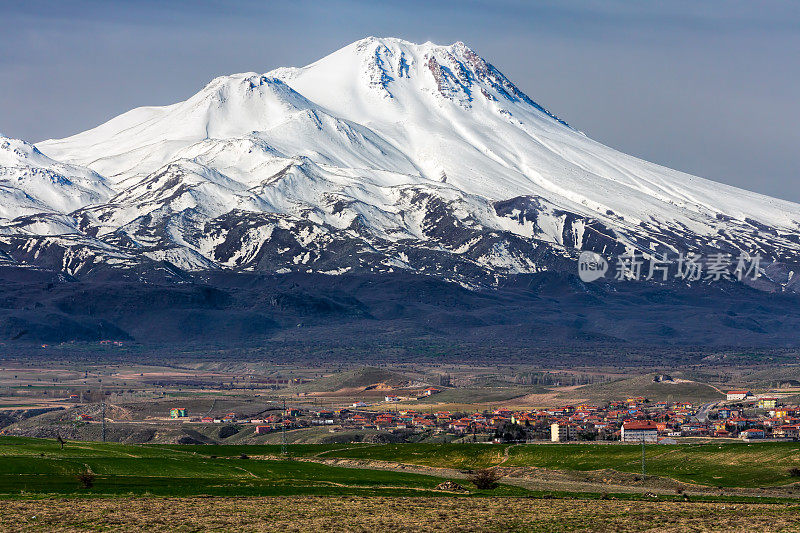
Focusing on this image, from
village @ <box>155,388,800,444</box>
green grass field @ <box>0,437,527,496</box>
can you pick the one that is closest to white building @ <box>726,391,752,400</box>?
village @ <box>155,388,800,444</box>

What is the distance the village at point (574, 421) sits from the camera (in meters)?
114

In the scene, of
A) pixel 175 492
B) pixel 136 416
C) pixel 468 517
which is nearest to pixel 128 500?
pixel 175 492

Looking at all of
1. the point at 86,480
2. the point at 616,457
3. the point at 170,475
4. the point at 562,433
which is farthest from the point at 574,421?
the point at 86,480

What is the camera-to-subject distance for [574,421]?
136625 mm

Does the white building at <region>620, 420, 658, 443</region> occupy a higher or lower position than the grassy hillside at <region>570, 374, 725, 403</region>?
lower

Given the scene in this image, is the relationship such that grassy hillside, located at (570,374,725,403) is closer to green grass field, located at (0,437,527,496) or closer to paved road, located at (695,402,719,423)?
paved road, located at (695,402,719,423)

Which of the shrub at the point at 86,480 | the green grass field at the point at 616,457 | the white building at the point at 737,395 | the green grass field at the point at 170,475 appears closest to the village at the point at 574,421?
the white building at the point at 737,395

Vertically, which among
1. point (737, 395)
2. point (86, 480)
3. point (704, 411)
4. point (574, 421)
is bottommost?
point (86, 480)

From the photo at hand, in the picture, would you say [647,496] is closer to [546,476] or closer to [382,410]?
[546,476]

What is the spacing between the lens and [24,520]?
47.7 metres

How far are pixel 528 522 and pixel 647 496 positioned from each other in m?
16.0

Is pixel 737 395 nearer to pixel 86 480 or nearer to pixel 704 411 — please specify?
pixel 704 411

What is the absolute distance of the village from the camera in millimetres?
113750

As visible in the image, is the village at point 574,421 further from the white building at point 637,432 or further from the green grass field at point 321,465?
the green grass field at point 321,465
